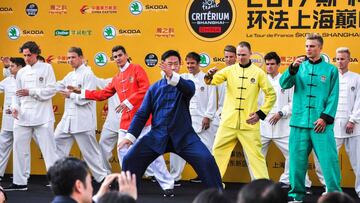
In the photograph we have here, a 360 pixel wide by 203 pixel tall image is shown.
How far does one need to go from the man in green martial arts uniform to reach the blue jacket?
126 cm

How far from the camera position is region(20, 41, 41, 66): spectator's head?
1007cm

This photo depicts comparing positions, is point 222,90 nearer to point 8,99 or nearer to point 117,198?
point 8,99

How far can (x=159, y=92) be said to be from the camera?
8.16 m

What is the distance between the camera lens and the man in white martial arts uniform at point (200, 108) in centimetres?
1062

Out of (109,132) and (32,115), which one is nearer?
(32,115)

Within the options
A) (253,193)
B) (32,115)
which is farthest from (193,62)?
(253,193)

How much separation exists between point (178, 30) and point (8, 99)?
2620 mm

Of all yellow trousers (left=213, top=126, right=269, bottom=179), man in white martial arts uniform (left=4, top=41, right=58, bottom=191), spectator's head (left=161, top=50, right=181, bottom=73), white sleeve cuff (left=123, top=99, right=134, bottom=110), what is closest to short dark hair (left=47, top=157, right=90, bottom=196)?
spectator's head (left=161, top=50, right=181, bottom=73)

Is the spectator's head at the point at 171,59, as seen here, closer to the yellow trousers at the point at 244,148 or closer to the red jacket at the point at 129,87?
the yellow trousers at the point at 244,148

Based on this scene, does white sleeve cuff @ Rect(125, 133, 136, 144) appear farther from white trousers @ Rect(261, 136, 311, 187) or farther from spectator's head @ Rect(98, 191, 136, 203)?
spectator's head @ Rect(98, 191, 136, 203)

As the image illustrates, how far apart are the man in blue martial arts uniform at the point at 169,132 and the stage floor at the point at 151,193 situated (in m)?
1.23

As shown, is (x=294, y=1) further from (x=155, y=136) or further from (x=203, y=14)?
(x=155, y=136)

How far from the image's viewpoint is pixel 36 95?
10.1 metres

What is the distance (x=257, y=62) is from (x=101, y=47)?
2.37 metres
